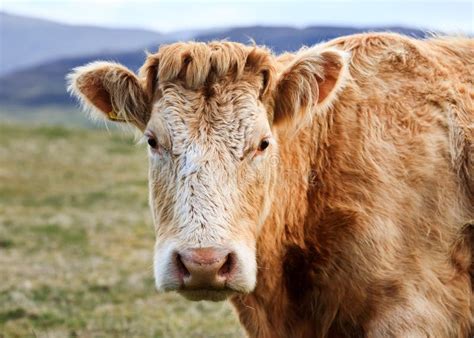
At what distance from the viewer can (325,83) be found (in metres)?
6.28

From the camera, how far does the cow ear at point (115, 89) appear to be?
6230 millimetres

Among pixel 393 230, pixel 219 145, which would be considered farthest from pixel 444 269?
pixel 219 145

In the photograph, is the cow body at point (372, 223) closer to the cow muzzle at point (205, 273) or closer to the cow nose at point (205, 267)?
the cow muzzle at point (205, 273)

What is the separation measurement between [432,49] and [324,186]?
1667mm

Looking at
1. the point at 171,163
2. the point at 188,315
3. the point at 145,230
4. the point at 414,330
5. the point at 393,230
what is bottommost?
the point at 145,230

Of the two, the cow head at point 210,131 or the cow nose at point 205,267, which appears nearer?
the cow nose at point 205,267

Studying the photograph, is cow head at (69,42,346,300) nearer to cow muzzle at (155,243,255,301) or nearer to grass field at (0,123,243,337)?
cow muzzle at (155,243,255,301)

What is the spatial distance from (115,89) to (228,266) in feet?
5.63

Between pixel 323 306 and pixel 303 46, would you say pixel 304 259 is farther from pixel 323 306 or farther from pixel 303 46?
pixel 303 46

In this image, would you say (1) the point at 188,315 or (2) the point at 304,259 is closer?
(2) the point at 304,259

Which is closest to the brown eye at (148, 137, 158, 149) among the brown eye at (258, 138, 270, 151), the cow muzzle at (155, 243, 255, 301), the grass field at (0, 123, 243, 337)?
the brown eye at (258, 138, 270, 151)

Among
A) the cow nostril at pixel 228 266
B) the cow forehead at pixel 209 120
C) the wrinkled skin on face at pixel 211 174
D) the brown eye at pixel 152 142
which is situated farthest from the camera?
the brown eye at pixel 152 142

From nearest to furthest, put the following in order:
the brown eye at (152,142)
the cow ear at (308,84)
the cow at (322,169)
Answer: the cow at (322,169) → the brown eye at (152,142) → the cow ear at (308,84)

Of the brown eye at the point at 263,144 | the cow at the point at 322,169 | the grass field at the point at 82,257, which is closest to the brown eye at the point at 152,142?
the cow at the point at 322,169
